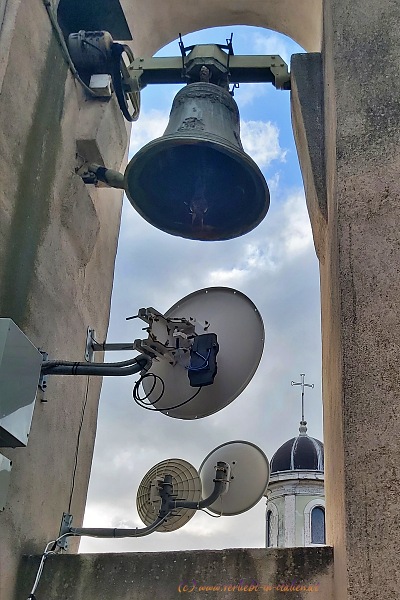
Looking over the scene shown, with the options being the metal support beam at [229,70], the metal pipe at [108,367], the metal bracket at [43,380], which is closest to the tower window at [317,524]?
the metal support beam at [229,70]

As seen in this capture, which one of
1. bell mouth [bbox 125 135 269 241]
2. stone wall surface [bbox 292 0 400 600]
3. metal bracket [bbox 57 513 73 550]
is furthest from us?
bell mouth [bbox 125 135 269 241]

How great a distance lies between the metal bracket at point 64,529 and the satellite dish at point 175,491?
22.3 inches

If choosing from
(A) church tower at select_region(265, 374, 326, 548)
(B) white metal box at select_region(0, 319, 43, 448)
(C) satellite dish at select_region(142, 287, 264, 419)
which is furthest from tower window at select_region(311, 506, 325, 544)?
(B) white metal box at select_region(0, 319, 43, 448)

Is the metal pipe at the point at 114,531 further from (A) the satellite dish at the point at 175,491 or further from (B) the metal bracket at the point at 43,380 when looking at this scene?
(B) the metal bracket at the point at 43,380

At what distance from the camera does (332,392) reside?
387 centimetres

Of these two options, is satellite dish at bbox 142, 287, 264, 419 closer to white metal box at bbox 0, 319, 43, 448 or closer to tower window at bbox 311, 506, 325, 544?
white metal box at bbox 0, 319, 43, 448

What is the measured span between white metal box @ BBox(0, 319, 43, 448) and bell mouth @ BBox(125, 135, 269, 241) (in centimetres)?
137

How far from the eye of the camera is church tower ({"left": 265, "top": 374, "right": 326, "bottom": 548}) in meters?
19.6

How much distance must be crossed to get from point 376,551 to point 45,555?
207cm

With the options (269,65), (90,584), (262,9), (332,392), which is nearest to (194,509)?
(90,584)

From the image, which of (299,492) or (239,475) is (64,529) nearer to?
(239,475)

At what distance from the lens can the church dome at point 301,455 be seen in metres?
19.9

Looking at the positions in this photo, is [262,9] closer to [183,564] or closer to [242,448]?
[242,448]

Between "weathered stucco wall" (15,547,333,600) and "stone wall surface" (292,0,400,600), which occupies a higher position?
"stone wall surface" (292,0,400,600)
